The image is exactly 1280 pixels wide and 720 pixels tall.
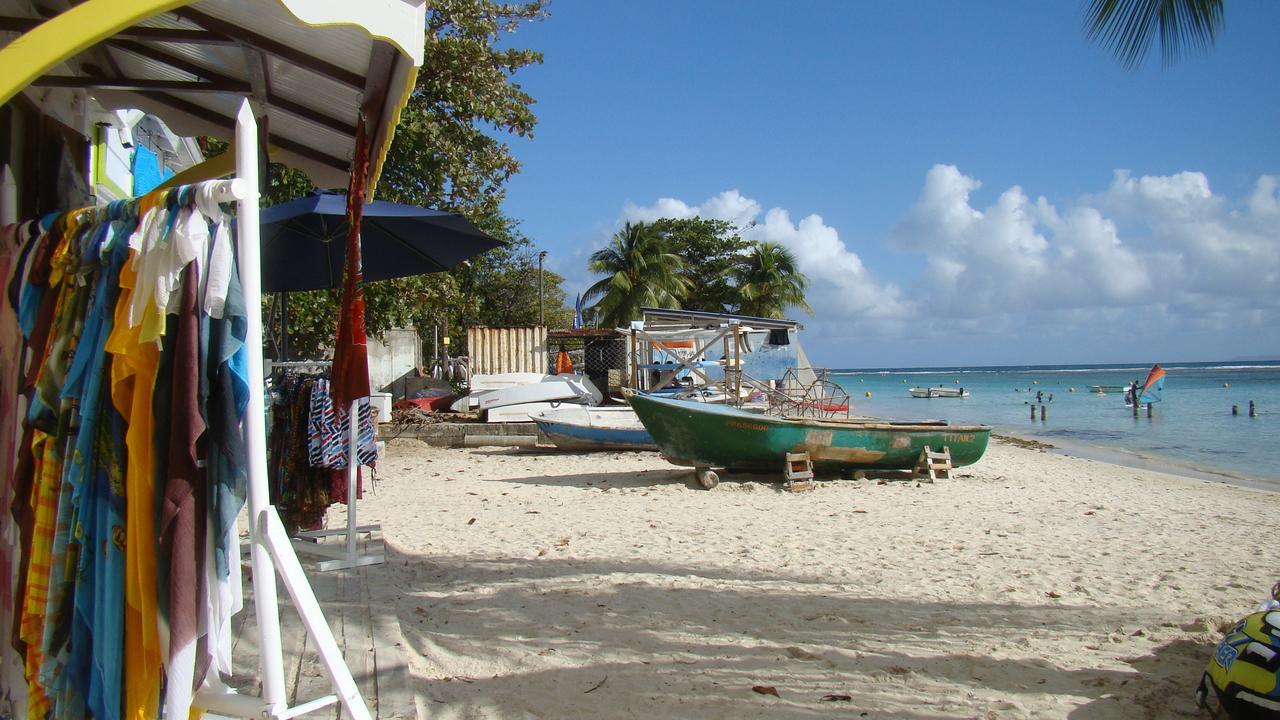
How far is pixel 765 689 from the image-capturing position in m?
3.73

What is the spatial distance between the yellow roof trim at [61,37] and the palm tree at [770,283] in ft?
122

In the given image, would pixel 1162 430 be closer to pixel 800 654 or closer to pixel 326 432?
pixel 800 654

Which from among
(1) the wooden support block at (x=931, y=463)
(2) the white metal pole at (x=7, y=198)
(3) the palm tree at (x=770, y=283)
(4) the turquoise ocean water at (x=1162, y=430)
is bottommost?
(4) the turquoise ocean water at (x=1162, y=430)

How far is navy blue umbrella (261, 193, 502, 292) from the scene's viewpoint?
529 centimetres

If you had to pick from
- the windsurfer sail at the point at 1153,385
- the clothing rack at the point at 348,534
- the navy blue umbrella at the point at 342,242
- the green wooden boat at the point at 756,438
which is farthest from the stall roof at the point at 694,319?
the windsurfer sail at the point at 1153,385

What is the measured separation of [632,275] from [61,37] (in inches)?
1381

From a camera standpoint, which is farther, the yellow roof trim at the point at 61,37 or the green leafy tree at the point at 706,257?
the green leafy tree at the point at 706,257

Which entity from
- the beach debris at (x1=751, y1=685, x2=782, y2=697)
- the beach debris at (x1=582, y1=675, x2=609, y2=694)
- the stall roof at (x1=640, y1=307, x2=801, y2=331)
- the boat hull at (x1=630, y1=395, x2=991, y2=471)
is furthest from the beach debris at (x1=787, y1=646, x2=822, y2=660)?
the stall roof at (x1=640, y1=307, x2=801, y2=331)

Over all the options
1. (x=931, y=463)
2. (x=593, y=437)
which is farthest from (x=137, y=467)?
(x=593, y=437)

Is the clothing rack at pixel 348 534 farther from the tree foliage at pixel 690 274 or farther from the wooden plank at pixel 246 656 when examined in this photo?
the tree foliage at pixel 690 274

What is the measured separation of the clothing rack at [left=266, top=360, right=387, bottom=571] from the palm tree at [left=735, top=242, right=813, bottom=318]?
3401cm

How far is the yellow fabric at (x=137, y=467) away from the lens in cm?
198

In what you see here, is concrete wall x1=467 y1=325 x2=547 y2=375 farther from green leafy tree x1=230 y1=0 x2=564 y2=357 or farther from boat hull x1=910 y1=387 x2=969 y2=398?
boat hull x1=910 y1=387 x2=969 y2=398

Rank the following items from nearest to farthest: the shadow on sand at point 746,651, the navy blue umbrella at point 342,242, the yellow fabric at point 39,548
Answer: the yellow fabric at point 39,548, the shadow on sand at point 746,651, the navy blue umbrella at point 342,242
